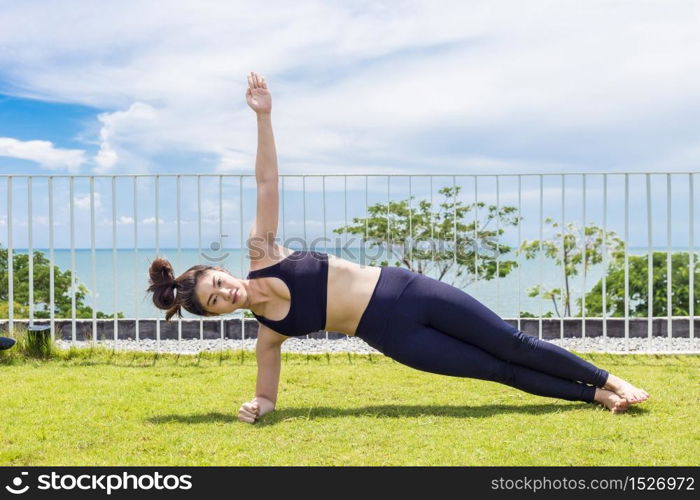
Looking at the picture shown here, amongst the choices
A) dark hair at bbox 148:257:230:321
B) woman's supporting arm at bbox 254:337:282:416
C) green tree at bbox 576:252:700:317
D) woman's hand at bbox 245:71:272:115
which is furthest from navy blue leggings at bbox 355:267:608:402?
green tree at bbox 576:252:700:317

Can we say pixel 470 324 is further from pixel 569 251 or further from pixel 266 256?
pixel 569 251

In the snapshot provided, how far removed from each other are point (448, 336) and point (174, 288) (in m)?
1.17

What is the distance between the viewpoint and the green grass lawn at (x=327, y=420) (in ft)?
7.49

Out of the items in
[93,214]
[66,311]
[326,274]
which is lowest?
[66,311]

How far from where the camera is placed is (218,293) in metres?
2.71

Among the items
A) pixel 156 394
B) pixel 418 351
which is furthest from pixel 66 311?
pixel 418 351

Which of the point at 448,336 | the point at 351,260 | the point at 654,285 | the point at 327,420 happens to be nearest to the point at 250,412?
the point at 327,420

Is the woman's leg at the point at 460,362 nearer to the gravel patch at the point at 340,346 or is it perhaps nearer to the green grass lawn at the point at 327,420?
the green grass lawn at the point at 327,420

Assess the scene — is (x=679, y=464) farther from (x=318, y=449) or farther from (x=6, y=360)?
(x=6, y=360)

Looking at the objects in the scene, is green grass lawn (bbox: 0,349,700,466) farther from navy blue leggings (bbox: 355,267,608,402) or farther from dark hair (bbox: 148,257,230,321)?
dark hair (bbox: 148,257,230,321)

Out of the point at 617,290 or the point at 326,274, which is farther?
the point at 617,290

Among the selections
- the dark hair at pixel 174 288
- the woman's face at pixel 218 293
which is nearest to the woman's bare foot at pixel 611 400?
the woman's face at pixel 218 293

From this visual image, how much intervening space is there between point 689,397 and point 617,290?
154 inches

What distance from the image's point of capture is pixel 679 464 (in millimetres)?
2184
